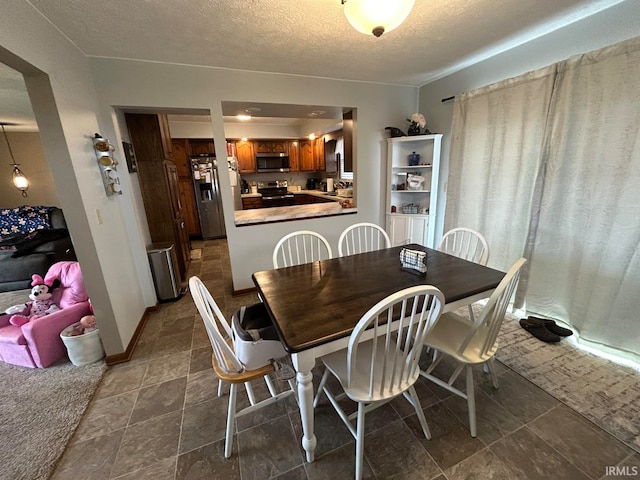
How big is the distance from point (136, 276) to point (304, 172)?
16.5 feet

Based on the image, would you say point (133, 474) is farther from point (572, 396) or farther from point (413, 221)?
point (413, 221)

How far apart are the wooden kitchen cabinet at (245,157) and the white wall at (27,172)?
3.47 meters

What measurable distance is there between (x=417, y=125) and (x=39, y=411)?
420cm

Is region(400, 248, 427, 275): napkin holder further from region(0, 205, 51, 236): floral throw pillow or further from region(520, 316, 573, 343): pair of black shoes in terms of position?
region(0, 205, 51, 236): floral throw pillow

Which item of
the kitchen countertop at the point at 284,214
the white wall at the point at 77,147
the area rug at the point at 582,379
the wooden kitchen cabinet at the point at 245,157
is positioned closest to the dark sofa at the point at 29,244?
the white wall at the point at 77,147

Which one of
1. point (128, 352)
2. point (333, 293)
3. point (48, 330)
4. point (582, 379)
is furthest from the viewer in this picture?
point (128, 352)

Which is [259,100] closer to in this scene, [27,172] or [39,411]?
A: [39,411]

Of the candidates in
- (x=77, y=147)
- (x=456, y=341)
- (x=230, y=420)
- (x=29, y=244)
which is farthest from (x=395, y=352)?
(x=29, y=244)

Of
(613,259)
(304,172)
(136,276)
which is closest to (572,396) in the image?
(613,259)

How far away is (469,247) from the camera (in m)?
2.23

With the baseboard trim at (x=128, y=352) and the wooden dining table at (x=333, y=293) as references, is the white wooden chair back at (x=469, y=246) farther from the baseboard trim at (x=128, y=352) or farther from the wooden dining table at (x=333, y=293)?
the baseboard trim at (x=128, y=352)

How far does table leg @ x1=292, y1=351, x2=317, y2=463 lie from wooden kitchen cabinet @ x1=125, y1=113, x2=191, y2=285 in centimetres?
252

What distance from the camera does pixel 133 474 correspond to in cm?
126

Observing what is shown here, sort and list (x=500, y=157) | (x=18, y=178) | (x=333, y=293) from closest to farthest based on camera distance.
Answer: (x=333, y=293), (x=500, y=157), (x=18, y=178)
